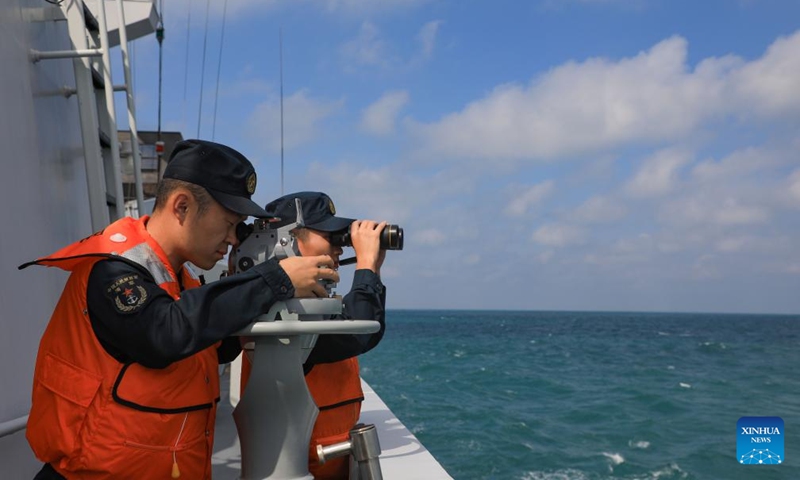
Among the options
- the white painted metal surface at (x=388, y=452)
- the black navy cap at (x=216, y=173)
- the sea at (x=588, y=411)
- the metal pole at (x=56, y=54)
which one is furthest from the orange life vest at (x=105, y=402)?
the sea at (x=588, y=411)

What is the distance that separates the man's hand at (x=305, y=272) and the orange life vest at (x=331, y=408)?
894mm

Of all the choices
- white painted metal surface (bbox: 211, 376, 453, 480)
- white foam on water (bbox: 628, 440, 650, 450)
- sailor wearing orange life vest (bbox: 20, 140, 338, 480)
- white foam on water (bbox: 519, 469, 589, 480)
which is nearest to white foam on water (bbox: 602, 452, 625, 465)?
white foam on water (bbox: 628, 440, 650, 450)

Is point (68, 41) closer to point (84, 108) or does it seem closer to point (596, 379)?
point (84, 108)

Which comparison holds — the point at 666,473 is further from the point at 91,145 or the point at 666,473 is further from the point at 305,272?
the point at 305,272

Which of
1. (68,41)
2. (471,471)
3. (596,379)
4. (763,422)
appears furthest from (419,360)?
(68,41)

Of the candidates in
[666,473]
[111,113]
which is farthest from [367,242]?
[666,473]

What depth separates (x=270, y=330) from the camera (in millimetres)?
1513

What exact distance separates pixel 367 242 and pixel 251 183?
592 millimetres

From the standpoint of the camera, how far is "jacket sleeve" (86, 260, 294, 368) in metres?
1.50

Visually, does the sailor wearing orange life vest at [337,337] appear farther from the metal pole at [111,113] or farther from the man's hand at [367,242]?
the metal pole at [111,113]

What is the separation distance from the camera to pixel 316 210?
2.67 meters

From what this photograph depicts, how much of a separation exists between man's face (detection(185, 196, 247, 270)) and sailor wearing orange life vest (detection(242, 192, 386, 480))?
0.36 meters

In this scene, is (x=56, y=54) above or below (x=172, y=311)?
above

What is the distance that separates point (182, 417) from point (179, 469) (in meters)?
0.12
